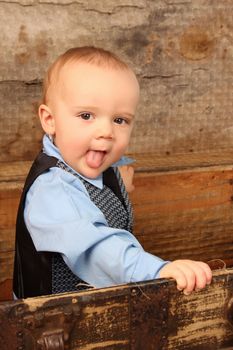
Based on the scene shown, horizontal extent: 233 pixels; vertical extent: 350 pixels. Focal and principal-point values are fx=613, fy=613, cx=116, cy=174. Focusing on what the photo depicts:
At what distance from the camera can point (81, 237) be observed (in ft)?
3.82

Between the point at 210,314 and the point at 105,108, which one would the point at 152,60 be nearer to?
the point at 105,108

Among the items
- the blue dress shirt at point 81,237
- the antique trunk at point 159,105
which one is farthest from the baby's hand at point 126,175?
the blue dress shirt at point 81,237

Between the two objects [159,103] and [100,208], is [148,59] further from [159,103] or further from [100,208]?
[100,208]

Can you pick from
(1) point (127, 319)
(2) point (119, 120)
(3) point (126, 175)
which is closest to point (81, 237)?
(1) point (127, 319)

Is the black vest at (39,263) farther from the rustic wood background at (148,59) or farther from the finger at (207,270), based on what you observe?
the rustic wood background at (148,59)

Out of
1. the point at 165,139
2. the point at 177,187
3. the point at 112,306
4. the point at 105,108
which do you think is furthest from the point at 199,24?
the point at 112,306

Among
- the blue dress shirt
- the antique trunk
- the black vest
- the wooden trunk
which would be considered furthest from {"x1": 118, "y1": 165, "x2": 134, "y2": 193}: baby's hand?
the wooden trunk

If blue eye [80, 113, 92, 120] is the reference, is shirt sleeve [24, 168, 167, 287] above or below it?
below

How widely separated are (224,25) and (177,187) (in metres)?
0.60

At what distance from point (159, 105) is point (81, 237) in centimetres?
104

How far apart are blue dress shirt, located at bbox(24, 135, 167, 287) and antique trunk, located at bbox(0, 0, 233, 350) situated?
0.55 meters

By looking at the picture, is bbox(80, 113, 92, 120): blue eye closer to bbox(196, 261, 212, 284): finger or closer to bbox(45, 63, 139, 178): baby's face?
bbox(45, 63, 139, 178): baby's face

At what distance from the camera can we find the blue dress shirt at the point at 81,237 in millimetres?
1162

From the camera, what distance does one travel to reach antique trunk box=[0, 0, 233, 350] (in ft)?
6.22
